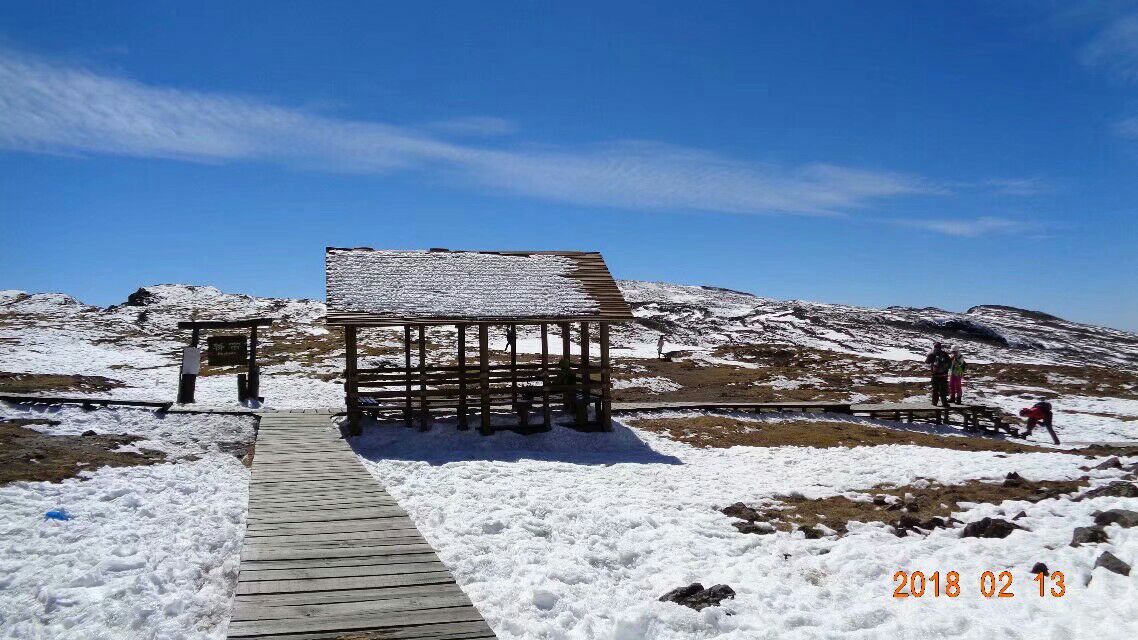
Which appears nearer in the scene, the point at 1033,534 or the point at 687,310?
the point at 1033,534

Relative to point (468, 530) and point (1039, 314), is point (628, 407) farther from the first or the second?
point (1039, 314)

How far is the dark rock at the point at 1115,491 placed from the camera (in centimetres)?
918

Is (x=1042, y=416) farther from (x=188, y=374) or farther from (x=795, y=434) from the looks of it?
(x=188, y=374)

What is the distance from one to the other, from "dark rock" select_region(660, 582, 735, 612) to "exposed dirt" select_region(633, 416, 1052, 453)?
1103 centimetres

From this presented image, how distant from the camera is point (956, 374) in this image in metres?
25.3

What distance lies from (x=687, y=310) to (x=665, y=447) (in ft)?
164

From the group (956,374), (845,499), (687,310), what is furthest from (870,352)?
(845,499)

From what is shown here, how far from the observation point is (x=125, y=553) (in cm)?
824

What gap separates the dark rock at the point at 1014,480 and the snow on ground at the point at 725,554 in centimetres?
49

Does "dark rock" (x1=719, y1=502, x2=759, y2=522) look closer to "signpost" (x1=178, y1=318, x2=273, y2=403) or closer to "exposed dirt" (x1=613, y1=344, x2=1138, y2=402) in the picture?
"exposed dirt" (x1=613, y1=344, x2=1138, y2=402)

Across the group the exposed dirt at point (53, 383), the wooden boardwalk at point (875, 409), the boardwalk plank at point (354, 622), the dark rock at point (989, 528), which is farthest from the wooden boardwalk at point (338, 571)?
the exposed dirt at point (53, 383)

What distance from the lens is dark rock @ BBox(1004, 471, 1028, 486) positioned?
11469 mm

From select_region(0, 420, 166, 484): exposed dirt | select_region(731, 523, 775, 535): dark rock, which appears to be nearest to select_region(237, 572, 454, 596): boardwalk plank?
select_region(731, 523, 775, 535): dark rock

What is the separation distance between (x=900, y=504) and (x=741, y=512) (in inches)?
100
